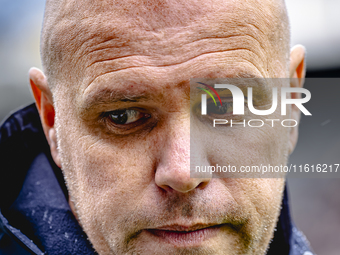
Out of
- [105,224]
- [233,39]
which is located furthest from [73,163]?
[233,39]

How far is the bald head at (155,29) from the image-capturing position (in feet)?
4.95

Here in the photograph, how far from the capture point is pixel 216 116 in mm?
1640

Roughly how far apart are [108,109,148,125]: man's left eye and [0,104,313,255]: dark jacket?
2.41 ft

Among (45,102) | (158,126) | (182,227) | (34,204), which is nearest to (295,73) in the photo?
(158,126)

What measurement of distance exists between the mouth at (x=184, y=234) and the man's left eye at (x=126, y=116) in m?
0.49

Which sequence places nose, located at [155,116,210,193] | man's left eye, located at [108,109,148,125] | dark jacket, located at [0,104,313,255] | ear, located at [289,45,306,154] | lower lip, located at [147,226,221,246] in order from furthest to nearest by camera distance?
ear, located at [289,45,306,154]
dark jacket, located at [0,104,313,255]
man's left eye, located at [108,109,148,125]
lower lip, located at [147,226,221,246]
nose, located at [155,116,210,193]

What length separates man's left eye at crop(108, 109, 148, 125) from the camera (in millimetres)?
1625

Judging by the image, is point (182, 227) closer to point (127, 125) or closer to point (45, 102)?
point (127, 125)

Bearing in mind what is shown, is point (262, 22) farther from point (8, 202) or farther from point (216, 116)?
point (8, 202)

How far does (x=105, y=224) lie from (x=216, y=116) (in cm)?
71

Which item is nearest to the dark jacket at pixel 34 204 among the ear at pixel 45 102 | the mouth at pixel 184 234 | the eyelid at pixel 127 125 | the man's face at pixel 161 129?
the ear at pixel 45 102

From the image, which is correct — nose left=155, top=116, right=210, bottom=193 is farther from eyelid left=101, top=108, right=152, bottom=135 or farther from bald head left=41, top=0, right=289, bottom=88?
bald head left=41, top=0, right=289, bottom=88

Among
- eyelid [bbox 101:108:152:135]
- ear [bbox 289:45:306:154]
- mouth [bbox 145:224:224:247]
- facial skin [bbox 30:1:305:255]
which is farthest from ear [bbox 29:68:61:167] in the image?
ear [bbox 289:45:306:154]

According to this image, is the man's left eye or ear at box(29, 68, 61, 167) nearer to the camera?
the man's left eye
